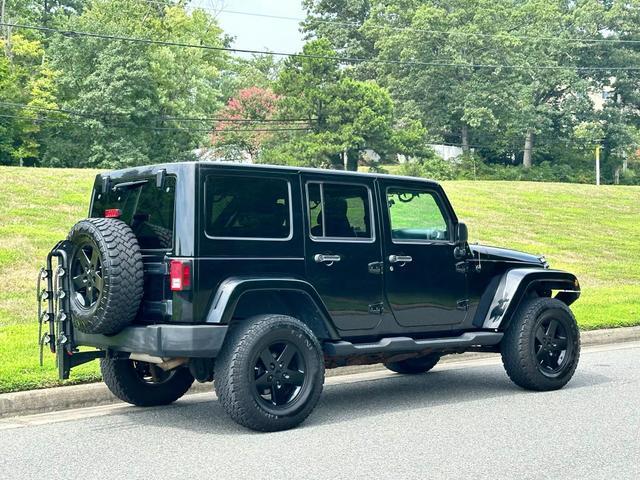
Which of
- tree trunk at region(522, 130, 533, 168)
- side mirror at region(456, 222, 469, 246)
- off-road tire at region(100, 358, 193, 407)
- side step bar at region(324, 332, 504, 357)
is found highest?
tree trunk at region(522, 130, 533, 168)

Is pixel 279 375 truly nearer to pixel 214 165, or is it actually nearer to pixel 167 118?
pixel 214 165

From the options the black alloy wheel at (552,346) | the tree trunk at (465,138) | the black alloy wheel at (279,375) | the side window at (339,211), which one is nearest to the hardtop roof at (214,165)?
the side window at (339,211)

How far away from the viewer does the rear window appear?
7109mm

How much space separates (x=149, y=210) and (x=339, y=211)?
1611 mm

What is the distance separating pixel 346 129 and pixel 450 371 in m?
40.0

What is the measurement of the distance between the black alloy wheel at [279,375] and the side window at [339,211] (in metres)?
1.03

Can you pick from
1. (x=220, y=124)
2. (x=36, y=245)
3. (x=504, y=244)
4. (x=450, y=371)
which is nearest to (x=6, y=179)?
(x=36, y=245)

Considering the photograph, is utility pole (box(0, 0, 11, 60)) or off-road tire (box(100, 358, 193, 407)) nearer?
off-road tire (box(100, 358, 193, 407))

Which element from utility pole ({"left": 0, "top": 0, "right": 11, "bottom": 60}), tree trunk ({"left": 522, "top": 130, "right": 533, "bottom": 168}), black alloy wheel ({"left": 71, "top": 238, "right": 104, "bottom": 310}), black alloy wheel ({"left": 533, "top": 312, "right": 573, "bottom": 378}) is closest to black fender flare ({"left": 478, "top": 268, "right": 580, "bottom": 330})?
black alloy wheel ({"left": 533, "top": 312, "right": 573, "bottom": 378})

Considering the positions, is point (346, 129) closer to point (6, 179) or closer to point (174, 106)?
point (174, 106)

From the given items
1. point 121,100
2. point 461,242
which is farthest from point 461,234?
point 121,100

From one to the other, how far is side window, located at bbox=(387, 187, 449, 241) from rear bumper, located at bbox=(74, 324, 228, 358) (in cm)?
209

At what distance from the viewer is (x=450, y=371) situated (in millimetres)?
10211

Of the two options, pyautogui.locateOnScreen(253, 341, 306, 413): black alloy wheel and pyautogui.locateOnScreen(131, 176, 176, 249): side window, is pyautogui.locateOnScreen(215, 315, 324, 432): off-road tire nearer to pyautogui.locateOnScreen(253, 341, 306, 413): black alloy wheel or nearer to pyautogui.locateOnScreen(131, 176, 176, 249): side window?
pyautogui.locateOnScreen(253, 341, 306, 413): black alloy wheel
